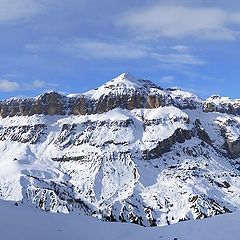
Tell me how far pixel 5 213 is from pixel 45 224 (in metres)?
3.94

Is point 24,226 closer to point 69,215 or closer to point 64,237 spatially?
point 64,237

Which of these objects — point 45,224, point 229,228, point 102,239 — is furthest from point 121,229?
point 229,228

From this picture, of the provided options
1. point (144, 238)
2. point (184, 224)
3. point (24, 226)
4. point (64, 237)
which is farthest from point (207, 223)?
point (24, 226)

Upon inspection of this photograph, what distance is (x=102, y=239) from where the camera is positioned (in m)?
45.9

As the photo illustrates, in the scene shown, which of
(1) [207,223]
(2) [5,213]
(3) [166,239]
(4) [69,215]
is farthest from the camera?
(4) [69,215]

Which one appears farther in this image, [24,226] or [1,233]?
[24,226]

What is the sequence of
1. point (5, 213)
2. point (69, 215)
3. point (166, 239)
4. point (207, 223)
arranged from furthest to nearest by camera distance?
1. point (69, 215)
2. point (5, 213)
3. point (207, 223)
4. point (166, 239)

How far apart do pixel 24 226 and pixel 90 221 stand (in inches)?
309

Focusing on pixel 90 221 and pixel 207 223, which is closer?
pixel 207 223

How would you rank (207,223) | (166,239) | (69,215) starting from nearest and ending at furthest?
(166,239), (207,223), (69,215)

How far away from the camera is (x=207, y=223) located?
151 feet

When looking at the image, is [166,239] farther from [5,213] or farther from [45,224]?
[5,213]

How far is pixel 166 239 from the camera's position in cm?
4316

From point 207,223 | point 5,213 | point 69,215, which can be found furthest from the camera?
point 69,215
